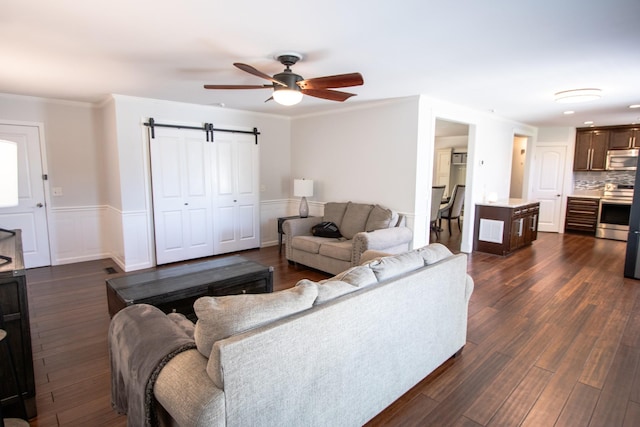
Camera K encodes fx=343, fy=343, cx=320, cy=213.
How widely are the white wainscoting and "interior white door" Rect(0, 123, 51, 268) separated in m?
0.12

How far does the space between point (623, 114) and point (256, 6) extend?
22.0 ft

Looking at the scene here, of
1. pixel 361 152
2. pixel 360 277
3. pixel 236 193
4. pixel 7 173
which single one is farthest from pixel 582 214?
pixel 7 173

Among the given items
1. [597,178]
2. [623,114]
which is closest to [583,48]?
[623,114]

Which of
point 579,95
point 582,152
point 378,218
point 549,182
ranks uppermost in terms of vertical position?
point 579,95

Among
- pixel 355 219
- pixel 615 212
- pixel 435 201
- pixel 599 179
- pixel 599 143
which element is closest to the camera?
pixel 355 219

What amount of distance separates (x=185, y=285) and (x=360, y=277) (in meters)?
1.74

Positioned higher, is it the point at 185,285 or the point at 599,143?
the point at 599,143

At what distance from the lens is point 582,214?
749 centimetres

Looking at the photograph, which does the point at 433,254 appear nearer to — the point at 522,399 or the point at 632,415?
the point at 522,399

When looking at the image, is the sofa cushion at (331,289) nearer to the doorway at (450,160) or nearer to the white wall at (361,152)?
the white wall at (361,152)

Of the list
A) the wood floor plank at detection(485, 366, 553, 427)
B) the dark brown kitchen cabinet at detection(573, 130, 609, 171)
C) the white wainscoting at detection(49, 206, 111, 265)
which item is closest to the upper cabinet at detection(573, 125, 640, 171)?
the dark brown kitchen cabinet at detection(573, 130, 609, 171)

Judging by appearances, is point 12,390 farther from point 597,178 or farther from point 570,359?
point 597,178

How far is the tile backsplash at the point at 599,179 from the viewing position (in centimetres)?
729

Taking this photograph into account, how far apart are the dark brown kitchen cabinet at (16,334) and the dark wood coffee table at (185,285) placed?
25.9 inches
